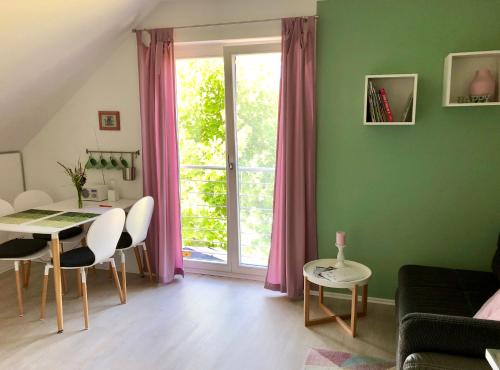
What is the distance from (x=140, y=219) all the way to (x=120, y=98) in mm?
1166

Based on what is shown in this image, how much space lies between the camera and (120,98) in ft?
12.2

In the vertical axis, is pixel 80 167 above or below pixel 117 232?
above

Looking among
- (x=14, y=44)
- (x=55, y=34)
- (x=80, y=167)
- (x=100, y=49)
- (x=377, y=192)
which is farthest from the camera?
(x=80, y=167)

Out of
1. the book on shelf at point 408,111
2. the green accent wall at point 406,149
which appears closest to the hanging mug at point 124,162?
the green accent wall at point 406,149

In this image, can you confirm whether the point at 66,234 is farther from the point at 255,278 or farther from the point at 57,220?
the point at 255,278

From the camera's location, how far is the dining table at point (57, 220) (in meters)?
2.78

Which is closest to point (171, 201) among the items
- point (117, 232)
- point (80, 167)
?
point (117, 232)

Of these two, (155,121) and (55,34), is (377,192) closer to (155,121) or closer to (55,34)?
(155,121)

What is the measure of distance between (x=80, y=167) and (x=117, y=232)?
117 centimetres

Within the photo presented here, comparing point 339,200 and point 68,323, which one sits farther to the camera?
point 339,200

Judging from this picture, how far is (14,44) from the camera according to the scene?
269cm

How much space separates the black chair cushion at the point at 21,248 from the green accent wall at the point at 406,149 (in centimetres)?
225

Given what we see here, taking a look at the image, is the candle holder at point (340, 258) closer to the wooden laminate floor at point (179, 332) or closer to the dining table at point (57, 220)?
the wooden laminate floor at point (179, 332)

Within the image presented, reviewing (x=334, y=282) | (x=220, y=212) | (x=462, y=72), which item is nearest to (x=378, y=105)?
(x=462, y=72)
